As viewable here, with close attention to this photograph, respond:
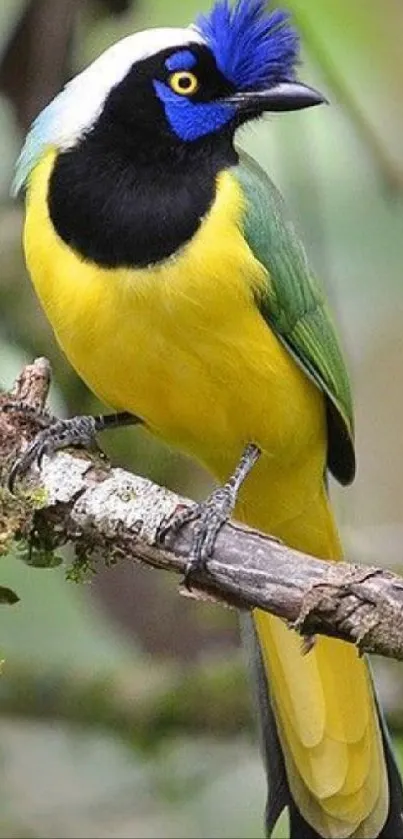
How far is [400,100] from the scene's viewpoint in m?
2.94

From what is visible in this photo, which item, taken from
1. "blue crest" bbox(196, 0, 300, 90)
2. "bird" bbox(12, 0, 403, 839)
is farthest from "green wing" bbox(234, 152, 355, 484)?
"blue crest" bbox(196, 0, 300, 90)

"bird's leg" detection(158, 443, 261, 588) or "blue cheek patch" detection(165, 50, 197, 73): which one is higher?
"blue cheek patch" detection(165, 50, 197, 73)

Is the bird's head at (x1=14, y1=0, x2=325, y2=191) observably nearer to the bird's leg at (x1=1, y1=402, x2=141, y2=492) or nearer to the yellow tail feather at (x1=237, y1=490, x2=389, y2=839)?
the bird's leg at (x1=1, y1=402, x2=141, y2=492)

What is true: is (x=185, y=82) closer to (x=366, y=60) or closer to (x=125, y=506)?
(x=366, y=60)

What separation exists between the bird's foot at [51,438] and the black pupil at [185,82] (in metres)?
0.51

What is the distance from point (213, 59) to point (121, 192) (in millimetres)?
251

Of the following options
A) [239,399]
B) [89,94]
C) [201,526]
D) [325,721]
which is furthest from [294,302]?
[325,721]

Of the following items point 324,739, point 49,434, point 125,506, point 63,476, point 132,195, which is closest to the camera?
point 125,506

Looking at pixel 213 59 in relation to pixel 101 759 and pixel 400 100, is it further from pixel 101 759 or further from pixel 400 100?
pixel 101 759

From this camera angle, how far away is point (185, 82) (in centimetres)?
260

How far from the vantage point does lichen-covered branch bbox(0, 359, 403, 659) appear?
1.91 metres

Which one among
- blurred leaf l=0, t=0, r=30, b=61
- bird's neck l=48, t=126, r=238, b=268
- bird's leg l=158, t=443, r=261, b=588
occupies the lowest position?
bird's leg l=158, t=443, r=261, b=588

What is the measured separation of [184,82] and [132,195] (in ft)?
0.68

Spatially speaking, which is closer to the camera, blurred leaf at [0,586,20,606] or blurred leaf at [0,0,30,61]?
blurred leaf at [0,586,20,606]
